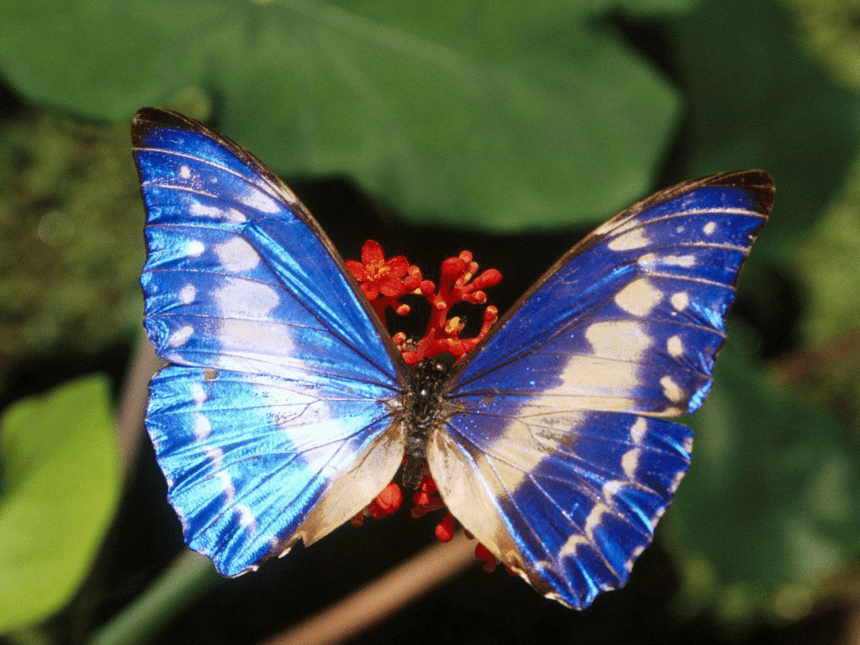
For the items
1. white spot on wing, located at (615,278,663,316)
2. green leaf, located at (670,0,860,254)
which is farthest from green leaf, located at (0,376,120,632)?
green leaf, located at (670,0,860,254)

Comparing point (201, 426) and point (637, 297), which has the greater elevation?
point (637, 297)

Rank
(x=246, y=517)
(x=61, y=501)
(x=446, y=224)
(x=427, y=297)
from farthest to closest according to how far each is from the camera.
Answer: (x=446, y=224) < (x=61, y=501) < (x=427, y=297) < (x=246, y=517)

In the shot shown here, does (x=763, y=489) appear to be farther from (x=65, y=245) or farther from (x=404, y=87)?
(x=65, y=245)

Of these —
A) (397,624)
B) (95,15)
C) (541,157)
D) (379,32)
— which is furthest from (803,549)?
(95,15)

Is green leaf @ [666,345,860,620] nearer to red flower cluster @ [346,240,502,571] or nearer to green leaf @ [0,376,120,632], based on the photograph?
red flower cluster @ [346,240,502,571]

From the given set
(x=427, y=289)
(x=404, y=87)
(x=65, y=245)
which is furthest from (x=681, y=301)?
(x=65, y=245)


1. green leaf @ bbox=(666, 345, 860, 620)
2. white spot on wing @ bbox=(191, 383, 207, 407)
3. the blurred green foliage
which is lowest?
green leaf @ bbox=(666, 345, 860, 620)

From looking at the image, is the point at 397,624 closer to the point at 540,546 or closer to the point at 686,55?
the point at 540,546
